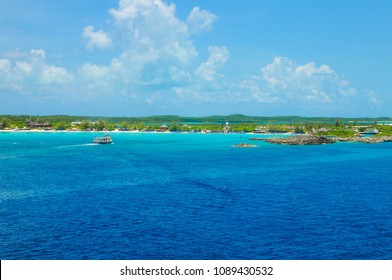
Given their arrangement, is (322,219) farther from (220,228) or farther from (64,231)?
(64,231)

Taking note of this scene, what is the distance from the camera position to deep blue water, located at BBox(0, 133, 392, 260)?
129 feet

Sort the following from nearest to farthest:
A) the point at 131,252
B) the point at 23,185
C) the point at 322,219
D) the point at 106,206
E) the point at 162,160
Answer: the point at 131,252, the point at 322,219, the point at 106,206, the point at 23,185, the point at 162,160

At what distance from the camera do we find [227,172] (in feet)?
296

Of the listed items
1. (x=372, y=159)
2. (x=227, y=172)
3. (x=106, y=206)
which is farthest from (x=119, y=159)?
(x=372, y=159)

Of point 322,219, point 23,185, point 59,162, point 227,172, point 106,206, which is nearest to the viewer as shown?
point 322,219

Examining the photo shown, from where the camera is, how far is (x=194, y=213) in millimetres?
52062

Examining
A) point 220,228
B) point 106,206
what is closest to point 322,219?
point 220,228

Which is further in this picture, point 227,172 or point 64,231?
point 227,172

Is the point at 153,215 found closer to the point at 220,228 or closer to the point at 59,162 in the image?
the point at 220,228

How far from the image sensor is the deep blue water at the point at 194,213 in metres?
39.2

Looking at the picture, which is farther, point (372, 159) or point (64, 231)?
point (372, 159)

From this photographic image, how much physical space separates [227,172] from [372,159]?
50.1m

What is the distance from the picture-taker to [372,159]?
384 ft

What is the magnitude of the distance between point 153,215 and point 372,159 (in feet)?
280
